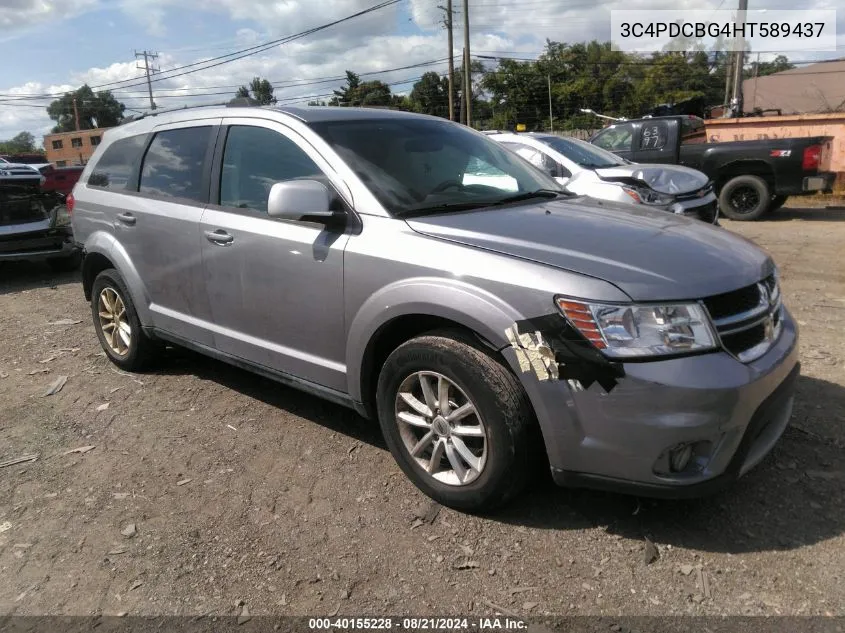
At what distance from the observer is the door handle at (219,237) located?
364 centimetres

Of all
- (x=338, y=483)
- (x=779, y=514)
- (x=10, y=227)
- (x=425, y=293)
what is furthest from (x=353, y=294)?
(x=10, y=227)

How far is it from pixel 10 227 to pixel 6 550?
22.7 feet

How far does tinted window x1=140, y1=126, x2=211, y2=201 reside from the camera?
4008mm

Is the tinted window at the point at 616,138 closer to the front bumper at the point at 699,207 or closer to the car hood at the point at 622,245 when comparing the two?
the front bumper at the point at 699,207

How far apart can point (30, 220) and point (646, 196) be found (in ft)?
25.5

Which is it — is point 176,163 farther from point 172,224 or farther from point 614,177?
point 614,177

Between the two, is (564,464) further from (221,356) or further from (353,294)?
(221,356)

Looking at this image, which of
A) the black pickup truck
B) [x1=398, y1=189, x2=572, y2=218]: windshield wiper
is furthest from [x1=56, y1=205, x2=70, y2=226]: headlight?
the black pickup truck

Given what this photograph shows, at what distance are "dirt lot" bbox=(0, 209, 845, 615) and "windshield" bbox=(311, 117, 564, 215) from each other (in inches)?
54.8

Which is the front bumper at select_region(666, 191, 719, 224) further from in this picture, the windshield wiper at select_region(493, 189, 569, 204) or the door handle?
the door handle

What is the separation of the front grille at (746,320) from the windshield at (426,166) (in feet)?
4.12

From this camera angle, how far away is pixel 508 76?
6344 cm

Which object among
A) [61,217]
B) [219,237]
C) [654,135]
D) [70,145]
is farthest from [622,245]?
[70,145]

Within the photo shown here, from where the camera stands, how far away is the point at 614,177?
7.38 metres
